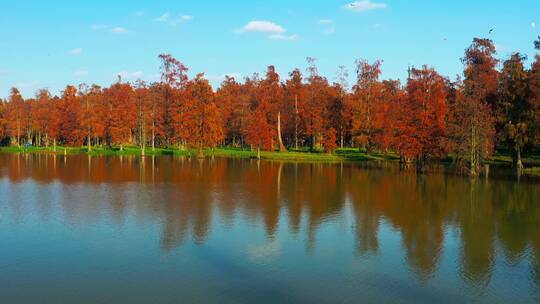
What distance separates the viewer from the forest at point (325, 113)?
6475 cm

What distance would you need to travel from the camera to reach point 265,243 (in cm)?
2509

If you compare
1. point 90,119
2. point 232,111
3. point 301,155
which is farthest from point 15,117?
point 301,155

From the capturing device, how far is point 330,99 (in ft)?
319

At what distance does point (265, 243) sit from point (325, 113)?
7229 centimetres

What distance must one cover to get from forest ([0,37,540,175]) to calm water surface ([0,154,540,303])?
19.7 m

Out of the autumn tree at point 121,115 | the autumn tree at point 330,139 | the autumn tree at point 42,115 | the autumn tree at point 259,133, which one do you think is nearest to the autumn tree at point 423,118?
the autumn tree at point 330,139

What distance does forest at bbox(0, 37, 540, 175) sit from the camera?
64.8m

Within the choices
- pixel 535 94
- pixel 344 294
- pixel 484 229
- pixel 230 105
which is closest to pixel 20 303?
pixel 344 294

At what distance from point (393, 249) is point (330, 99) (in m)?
74.5

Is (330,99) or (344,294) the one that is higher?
(330,99)

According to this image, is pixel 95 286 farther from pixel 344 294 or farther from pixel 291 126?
pixel 291 126

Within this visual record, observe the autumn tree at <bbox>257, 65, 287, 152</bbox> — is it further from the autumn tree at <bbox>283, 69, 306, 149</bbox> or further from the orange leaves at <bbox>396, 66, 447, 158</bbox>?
the orange leaves at <bbox>396, 66, 447, 158</bbox>

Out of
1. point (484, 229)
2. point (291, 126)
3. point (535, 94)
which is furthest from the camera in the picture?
point (291, 126)

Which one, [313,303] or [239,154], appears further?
[239,154]
